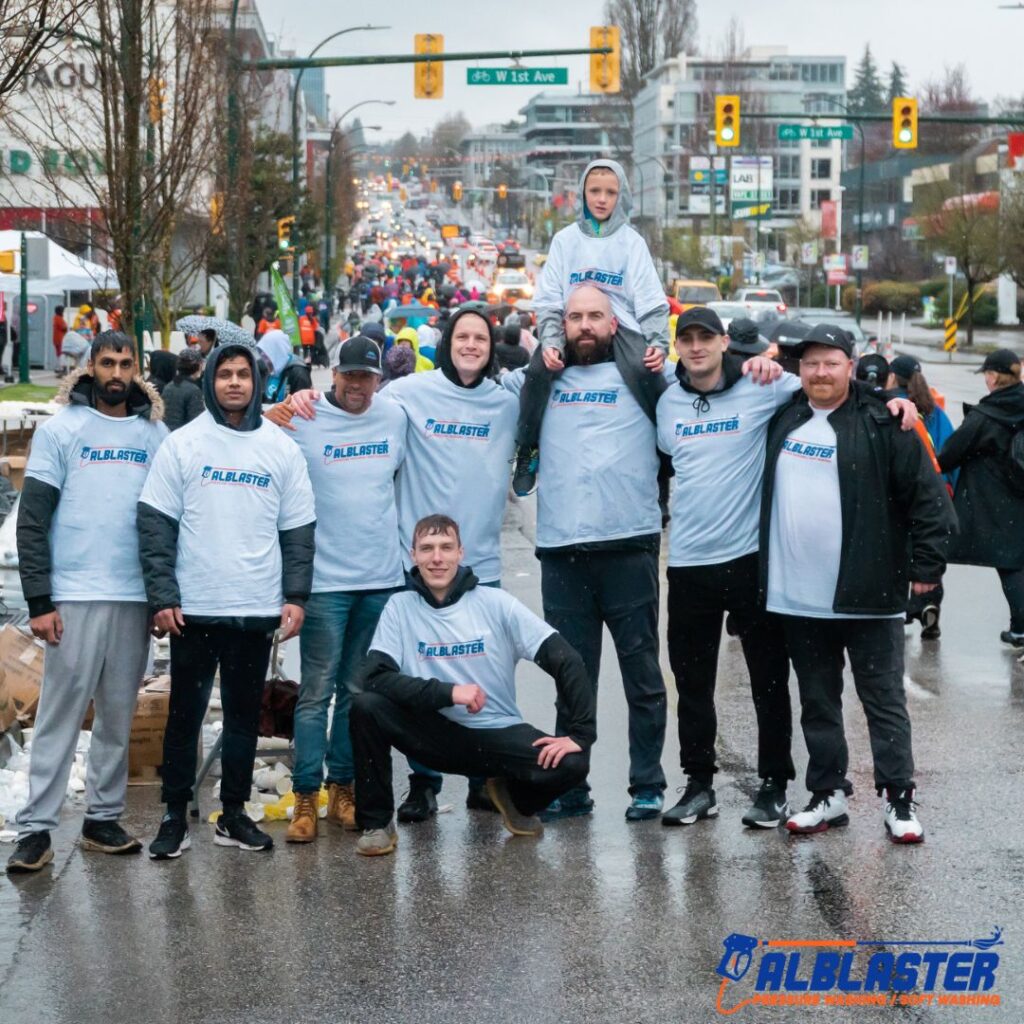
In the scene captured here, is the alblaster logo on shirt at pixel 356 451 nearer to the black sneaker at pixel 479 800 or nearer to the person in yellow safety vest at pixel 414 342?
the black sneaker at pixel 479 800

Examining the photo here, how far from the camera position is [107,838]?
7020 millimetres

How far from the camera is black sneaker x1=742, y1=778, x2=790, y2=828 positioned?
721 centimetres

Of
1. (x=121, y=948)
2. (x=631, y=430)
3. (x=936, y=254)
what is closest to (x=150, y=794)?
(x=121, y=948)

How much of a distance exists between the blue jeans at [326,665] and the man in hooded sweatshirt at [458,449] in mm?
292

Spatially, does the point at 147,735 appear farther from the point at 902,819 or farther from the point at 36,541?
the point at 902,819

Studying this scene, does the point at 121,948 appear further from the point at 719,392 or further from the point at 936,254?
the point at 936,254

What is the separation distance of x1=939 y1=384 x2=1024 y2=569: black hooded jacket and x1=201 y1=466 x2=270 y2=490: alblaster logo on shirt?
5.58 metres

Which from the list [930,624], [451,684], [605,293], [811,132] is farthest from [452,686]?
[811,132]

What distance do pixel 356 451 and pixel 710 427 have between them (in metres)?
1.45

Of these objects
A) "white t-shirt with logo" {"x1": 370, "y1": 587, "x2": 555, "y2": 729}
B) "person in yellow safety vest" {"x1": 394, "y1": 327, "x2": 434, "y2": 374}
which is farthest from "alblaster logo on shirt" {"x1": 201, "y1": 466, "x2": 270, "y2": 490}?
"person in yellow safety vest" {"x1": 394, "y1": 327, "x2": 434, "y2": 374}

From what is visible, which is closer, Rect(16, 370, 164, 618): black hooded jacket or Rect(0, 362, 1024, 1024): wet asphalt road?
Rect(0, 362, 1024, 1024): wet asphalt road

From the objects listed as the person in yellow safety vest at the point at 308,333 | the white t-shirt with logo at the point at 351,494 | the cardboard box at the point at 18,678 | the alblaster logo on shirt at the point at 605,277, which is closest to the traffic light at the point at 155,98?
the cardboard box at the point at 18,678

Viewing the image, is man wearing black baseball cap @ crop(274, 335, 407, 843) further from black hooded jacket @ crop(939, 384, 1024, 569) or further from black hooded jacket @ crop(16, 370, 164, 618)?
black hooded jacket @ crop(939, 384, 1024, 569)

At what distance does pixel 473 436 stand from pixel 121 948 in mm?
2671
